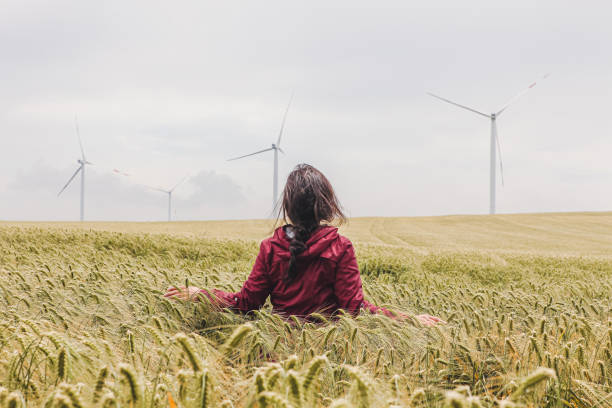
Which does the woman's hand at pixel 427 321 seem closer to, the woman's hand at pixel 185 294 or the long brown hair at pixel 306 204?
the long brown hair at pixel 306 204

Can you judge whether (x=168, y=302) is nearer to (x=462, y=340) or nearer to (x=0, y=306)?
(x=0, y=306)

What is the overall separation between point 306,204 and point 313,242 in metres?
0.34

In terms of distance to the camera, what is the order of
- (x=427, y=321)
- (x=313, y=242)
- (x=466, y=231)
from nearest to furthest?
1. (x=427, y=321)
2. (x=313, y=242)
3. (x=466, y=231)

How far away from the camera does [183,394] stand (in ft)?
5.33

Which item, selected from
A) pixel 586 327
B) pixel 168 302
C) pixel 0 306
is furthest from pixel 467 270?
pixel 0 306

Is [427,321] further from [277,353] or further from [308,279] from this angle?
[277,353]

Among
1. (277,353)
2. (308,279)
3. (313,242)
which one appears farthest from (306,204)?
(277,353)

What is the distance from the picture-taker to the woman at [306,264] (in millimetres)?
3715

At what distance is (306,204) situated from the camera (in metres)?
3.78

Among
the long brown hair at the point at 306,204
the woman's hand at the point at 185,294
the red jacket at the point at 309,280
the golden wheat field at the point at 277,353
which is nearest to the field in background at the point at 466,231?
the golden wheat field at the point at 277,353

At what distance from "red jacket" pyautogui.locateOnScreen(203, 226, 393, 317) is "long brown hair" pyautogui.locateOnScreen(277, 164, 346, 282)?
0.30ft

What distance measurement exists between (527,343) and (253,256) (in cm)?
904

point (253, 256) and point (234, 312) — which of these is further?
point (253, 256)

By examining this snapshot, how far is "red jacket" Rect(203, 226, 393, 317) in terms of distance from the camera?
147 inches
